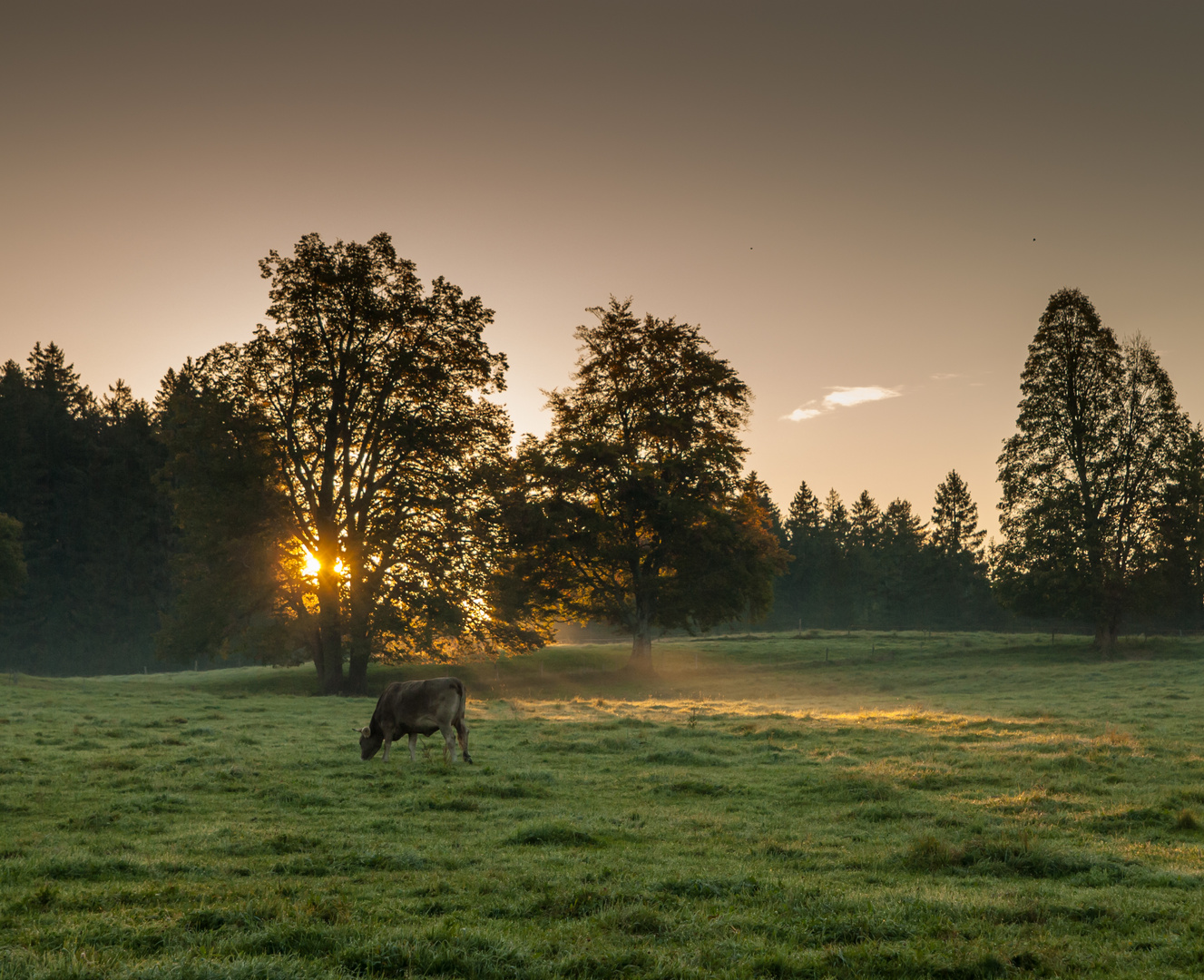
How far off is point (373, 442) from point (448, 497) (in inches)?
154

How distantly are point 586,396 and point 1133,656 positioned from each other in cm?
3272

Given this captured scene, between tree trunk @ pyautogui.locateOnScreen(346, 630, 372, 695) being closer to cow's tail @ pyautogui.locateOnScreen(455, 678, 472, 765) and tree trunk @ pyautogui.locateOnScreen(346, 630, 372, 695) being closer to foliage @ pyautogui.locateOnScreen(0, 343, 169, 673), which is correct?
cow's tail @ pyautogui.locateOnScreen(455, 678, 472, 765)

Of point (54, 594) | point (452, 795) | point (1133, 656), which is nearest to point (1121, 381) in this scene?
point (1133, 656)

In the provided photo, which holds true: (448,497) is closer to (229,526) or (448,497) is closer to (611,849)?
(229,526)

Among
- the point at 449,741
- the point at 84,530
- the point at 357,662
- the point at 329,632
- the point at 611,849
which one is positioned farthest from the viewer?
the point at 84,530

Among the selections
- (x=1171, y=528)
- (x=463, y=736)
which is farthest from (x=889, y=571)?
(x=463, y=736)

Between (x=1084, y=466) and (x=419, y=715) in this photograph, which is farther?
(x=1084, y=466)

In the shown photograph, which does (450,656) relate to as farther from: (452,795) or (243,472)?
(452,795)

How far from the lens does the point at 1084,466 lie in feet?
160

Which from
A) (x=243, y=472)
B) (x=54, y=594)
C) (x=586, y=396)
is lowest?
(x=54, y=594)

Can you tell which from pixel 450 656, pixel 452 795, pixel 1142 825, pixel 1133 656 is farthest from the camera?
pixel 1133 656

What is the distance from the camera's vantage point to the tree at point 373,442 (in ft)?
116

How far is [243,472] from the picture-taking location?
3416 centimetres

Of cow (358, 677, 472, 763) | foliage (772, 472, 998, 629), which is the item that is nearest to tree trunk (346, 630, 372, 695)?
cow (358, 677, 472, 763)
